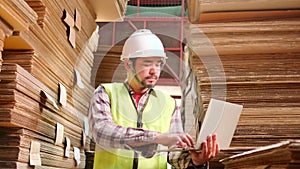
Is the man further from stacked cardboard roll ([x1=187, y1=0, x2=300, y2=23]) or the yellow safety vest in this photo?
stacked cardboard roll ([x1=187, y1=0, x2=300, y2=23])

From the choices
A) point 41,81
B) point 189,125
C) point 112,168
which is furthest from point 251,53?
point 41,81

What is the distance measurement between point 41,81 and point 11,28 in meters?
0.62

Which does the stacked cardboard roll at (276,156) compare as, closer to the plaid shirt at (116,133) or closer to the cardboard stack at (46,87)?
the plaid shirt at (116,133)

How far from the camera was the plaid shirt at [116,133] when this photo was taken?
2.47 meters

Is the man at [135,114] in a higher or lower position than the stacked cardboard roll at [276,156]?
higher

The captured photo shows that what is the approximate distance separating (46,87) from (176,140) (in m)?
0.96

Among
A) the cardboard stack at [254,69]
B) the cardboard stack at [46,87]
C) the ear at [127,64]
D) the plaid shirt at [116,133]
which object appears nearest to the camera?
the cardboard stack at [46,87]

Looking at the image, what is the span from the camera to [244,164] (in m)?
1.97

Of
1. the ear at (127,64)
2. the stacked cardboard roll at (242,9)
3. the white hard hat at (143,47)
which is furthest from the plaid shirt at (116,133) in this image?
the stacked cardboard roll at (242,9)

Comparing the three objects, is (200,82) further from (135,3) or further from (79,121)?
(135,3)

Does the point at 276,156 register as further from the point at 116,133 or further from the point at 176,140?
the point at 116,133

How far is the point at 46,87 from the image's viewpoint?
2760 millimetres

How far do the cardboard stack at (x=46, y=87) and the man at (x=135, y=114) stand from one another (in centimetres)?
32

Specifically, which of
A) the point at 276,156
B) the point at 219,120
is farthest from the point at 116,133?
the point at 276,156
